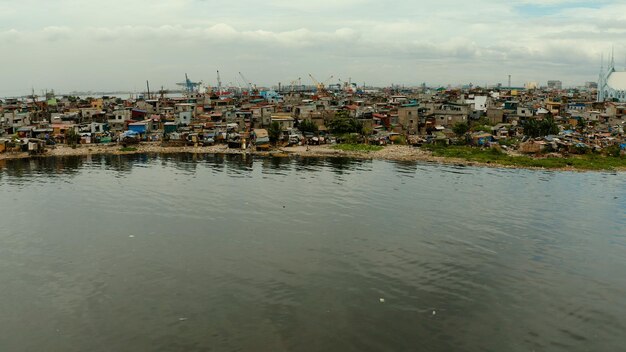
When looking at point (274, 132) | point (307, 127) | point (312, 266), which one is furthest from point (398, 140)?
point (312, 266)

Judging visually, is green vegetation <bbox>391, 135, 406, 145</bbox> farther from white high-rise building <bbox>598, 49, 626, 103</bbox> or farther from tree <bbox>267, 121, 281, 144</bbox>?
white high-rise building <bbox>598, 49, 626, 103</bbox>

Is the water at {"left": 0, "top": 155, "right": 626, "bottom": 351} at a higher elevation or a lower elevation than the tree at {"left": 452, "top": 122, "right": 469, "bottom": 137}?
lower

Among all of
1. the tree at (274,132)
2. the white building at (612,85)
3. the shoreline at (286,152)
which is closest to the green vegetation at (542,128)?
the shoreline at (286,152)

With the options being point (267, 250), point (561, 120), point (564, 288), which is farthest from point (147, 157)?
point (561, 120)

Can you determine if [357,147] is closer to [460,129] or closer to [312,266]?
[460,129]

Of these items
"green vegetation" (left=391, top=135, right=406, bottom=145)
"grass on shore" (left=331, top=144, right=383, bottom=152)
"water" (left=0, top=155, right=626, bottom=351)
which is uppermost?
"green vegetation" (left=391, top=135, right=406, bottom=145)

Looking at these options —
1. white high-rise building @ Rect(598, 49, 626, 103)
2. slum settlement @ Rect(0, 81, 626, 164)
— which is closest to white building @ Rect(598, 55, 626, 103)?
white high-rise building @ Rect(598, 49, 626, 103)

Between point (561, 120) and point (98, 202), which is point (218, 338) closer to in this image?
point (98, 202)
